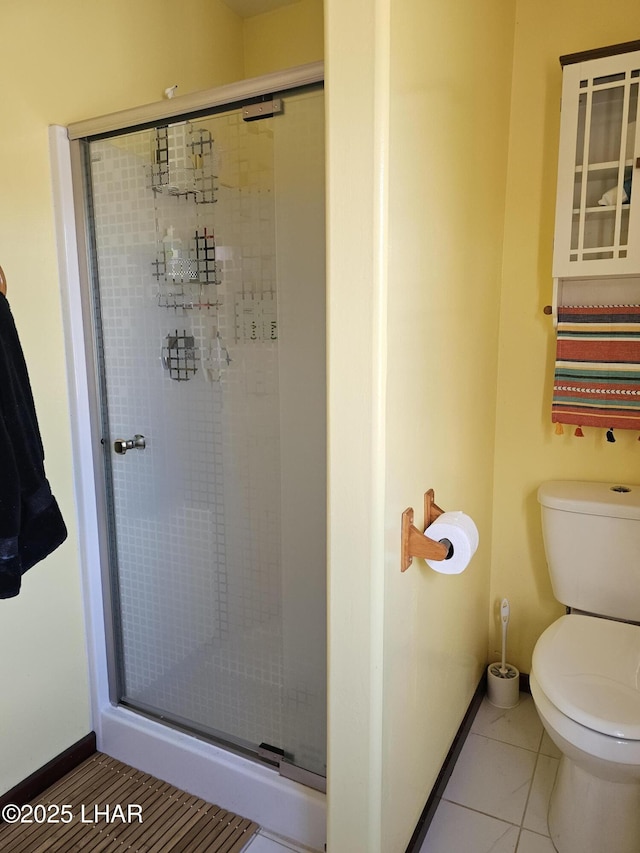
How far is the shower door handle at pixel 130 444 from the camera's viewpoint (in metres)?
1.73

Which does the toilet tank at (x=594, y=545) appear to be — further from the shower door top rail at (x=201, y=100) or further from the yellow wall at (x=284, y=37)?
the yellow wall at (x=284, y=37)

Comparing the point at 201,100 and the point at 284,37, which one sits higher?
the point at 284,37

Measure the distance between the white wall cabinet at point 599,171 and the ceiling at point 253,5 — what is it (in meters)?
1.16

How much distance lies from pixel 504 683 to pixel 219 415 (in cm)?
138

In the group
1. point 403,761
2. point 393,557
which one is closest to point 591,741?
point 403,761

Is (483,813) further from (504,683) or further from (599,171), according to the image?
(599,171)

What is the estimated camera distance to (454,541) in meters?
1.23

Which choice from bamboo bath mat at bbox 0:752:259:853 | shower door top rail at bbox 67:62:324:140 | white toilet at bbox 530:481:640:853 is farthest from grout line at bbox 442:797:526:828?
shower door top rail at bbox 67:62:324:140

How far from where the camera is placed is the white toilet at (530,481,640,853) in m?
1.34

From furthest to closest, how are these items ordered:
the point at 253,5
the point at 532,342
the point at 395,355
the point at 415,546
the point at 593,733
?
the point at 253,5
the point at 532,342
the point at 593,733
the point at 415,546
the point at 395,355

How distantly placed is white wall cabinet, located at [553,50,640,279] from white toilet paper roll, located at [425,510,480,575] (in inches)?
37.9

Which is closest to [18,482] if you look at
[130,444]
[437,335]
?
[130,444]

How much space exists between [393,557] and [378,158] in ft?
2.39

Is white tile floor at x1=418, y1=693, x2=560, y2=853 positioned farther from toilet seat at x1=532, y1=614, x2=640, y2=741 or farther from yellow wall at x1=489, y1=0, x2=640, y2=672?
toilet seat at x1=532, y1=614, x2=640, y2=741
